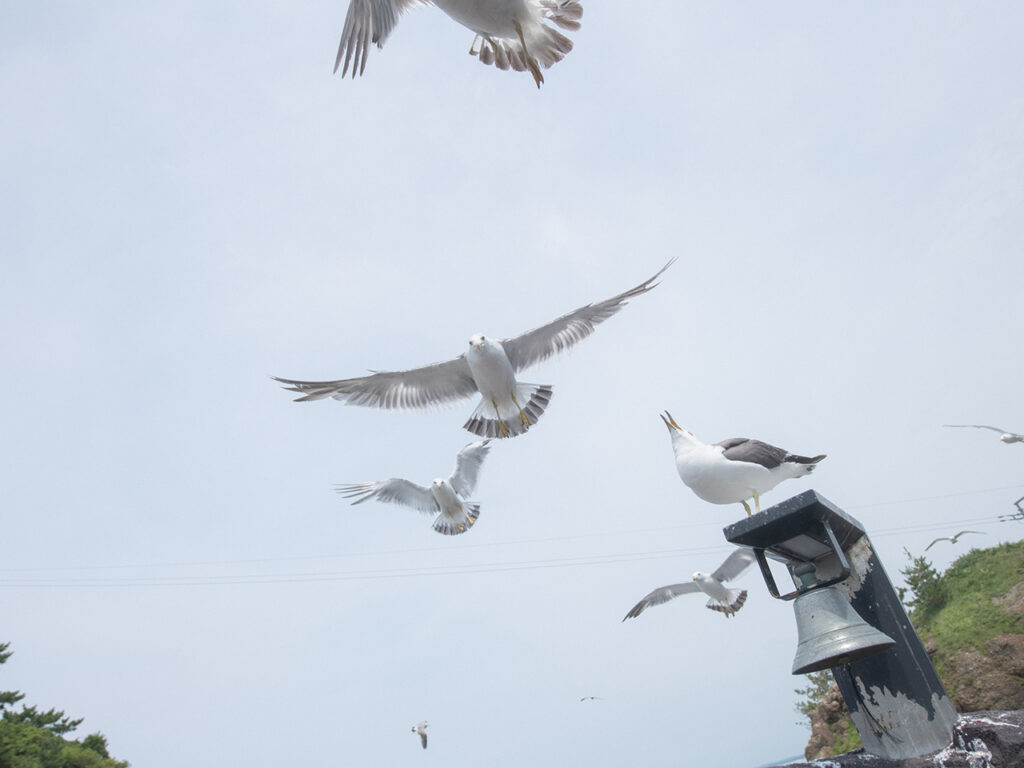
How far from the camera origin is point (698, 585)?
1172 cm

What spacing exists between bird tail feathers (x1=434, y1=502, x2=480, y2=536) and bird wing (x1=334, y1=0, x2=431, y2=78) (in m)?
9.64

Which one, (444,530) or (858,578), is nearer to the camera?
(858,578)

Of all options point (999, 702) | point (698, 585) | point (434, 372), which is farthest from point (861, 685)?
point (698, 585)

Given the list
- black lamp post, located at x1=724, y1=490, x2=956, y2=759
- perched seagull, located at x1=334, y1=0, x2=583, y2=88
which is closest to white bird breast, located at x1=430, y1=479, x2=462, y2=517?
perched seagull, located at x1=334, y1=0, x2=583, y2=88

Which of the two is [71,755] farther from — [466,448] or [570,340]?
[570,340]

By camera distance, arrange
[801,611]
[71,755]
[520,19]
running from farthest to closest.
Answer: [71,755] → [520,19] → [801,611]

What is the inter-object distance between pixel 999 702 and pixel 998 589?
74.2 inches

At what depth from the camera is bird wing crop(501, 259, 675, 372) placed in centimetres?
824

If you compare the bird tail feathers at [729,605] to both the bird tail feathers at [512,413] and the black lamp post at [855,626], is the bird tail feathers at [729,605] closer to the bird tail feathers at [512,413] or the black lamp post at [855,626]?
the bird tail feathers at [512,413]

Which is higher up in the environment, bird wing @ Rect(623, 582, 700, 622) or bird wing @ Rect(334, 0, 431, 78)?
bird wing @ Rect(334, 0, 431, 78)

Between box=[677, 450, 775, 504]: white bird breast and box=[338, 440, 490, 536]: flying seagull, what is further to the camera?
box=[338, 440, 490, 536]: flying seagull

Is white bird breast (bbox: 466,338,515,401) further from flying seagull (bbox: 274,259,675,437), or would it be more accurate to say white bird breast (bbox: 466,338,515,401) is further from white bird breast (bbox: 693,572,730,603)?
white bird breast (bbox: 693,572,730,603)

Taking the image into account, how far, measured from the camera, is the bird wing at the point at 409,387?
326 inches

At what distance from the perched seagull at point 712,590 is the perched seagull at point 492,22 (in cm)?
848
